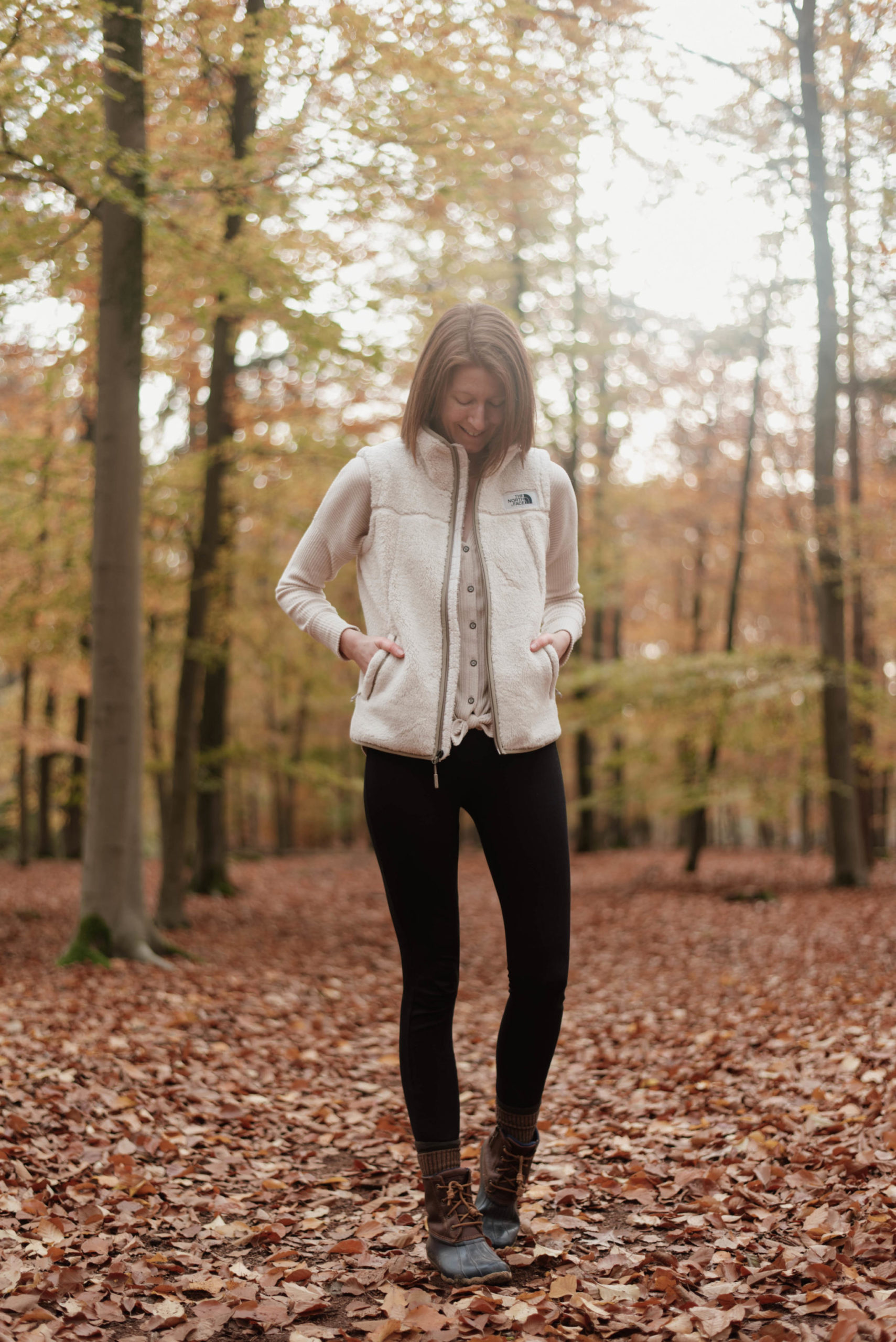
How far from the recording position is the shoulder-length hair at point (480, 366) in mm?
2641

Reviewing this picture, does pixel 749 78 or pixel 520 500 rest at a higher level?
pixel 749 78

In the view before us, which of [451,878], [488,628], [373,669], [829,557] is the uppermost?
[829,557]

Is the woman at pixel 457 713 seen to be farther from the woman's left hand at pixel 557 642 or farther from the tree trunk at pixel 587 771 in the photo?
the tree trunk at pixel 587 771

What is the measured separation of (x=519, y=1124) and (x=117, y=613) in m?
5.41

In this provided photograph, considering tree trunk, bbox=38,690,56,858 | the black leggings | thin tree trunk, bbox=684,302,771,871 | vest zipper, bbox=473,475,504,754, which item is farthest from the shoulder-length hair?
tree trunk, bbox=38,690,56,858

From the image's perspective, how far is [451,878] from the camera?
2.60 metres

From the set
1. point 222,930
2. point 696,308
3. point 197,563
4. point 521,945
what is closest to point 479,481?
point 521,945

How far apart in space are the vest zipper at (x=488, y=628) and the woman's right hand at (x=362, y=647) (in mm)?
214

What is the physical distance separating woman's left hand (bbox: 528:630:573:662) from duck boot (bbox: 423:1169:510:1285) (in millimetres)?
1307

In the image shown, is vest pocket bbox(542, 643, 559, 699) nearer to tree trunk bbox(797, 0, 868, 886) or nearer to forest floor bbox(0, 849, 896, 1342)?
forest floor bbox(0, 849, 896, 1342)

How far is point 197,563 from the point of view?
32.1 ft

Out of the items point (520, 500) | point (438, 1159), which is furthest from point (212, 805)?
point (520, 500)

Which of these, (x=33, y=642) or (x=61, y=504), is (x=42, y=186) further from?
(x=33, y=642)

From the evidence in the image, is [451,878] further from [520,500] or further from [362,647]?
[520,500]
